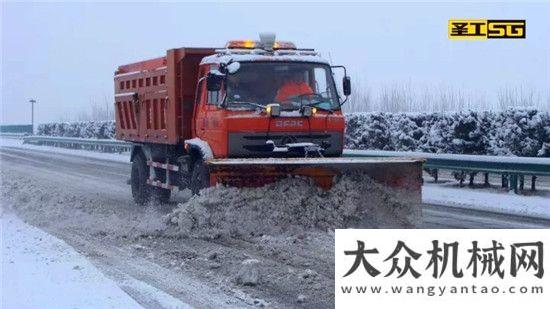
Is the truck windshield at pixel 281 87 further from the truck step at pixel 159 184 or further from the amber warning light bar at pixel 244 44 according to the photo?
the truck step at pixel 159 184

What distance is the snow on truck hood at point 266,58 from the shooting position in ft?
37.3

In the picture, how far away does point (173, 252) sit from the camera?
365 inches

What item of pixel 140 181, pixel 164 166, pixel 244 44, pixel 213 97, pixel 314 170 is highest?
pixel 244 44

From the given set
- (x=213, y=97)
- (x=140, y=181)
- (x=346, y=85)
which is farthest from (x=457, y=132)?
(x=213, y=97)

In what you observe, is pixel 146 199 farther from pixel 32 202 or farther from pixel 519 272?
pixel 519 272

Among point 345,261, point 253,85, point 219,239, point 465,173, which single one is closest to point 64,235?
point 219,239

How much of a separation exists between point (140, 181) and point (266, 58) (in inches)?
188

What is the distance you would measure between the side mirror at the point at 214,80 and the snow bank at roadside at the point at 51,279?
2876mm

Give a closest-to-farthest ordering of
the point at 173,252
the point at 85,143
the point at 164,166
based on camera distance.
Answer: the point at 173,252 < the point at 164,166 < the point at 85,143

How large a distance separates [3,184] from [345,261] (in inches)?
546

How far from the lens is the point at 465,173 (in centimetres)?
1927

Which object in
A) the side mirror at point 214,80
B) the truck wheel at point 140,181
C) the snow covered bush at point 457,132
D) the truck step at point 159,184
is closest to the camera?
the side mirror at point 214,80

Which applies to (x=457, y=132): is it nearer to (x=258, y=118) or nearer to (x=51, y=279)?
(x=258, y=118)

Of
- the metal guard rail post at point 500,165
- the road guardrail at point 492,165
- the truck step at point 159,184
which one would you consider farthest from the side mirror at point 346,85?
the truck step at point 159,184
